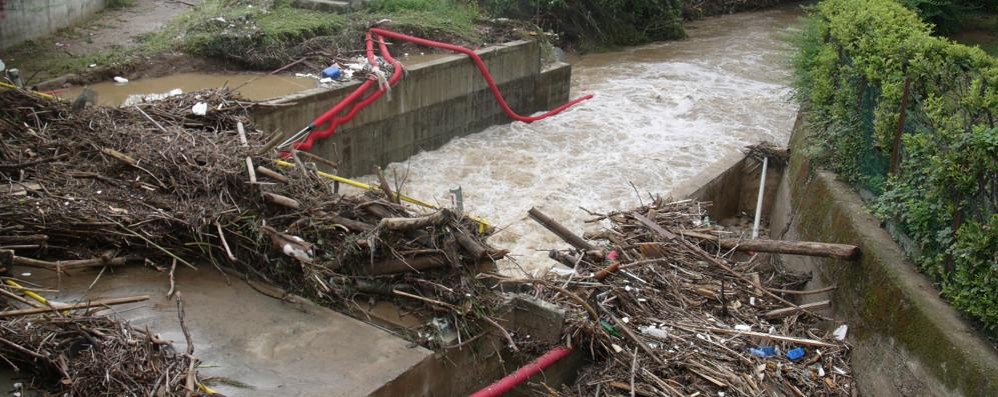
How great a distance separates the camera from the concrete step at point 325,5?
13.6m

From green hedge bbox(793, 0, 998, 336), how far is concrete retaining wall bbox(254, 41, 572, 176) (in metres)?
5.34

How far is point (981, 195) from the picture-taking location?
4879 millimetres

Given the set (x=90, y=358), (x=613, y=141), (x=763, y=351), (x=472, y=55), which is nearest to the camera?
(x=90, y=358)

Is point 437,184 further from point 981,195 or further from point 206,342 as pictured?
point 981,195

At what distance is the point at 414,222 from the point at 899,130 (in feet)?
12.0

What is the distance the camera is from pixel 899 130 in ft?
20.2

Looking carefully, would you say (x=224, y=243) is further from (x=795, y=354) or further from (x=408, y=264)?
(x=795, y=354)

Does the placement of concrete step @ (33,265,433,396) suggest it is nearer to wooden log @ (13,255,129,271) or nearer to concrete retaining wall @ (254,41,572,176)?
wooden log @ (13,255,129,271)

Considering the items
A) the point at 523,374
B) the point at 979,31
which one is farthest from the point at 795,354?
the point at 979,31

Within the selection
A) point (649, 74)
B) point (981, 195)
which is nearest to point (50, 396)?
point (981, 195)

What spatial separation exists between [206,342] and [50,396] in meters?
0.92

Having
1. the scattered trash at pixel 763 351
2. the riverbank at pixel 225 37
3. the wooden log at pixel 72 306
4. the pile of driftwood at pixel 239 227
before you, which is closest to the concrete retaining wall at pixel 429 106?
the riverbank at pixel 225 37

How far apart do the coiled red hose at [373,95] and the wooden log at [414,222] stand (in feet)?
12.4

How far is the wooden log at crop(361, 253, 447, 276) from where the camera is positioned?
5.27 m
